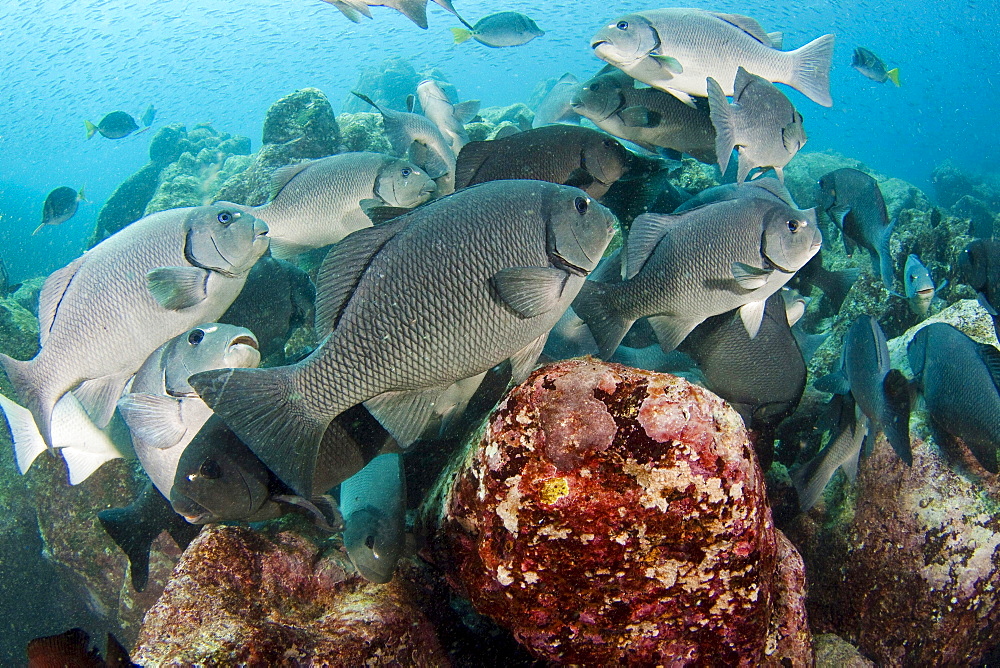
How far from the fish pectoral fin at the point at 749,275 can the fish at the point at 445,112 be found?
4317mm

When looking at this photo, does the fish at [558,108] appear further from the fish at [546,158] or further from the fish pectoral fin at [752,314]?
the fish pectoral fin at [752,314]

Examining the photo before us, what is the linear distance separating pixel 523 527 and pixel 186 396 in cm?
215

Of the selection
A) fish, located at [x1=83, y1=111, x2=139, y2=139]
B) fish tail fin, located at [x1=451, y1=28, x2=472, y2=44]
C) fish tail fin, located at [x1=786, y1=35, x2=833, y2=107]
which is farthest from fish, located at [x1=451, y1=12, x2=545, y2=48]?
fish, located at [x1=83, y1=111, x2=139, y2=139]

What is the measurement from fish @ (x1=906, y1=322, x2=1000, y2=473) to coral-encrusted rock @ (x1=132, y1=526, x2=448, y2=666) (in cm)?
298

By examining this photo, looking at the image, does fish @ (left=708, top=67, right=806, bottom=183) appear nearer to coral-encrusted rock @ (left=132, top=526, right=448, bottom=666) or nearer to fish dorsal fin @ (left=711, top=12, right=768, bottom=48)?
fish dorsal fin @ (left=711, top=12, right=768, bottom=48)

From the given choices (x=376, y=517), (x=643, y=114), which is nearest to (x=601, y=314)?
(x=643, y=114)

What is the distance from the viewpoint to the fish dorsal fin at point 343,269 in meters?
1.95

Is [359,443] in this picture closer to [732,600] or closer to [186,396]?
[186,396]

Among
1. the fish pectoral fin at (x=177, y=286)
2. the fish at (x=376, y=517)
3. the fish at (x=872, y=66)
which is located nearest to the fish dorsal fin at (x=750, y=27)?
the fish at (x=376, y=517)

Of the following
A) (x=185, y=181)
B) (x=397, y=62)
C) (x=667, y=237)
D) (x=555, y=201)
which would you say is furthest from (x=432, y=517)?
(x=397, y=62)

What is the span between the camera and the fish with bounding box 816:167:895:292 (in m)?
3.55

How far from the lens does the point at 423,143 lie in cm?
474

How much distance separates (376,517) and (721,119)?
3.19 meters

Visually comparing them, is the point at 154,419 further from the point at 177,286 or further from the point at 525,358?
the point at 525,358
